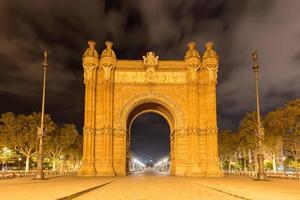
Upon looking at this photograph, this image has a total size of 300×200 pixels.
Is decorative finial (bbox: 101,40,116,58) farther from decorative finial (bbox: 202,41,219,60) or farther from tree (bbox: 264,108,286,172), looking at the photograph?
tree (bbox: 264,108,286,172)

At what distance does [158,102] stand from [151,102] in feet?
3.34

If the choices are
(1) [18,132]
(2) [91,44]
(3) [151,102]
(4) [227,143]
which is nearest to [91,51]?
(2) [91,44]

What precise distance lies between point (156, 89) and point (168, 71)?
2.65 meters

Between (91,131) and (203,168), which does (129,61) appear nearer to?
(91,131)

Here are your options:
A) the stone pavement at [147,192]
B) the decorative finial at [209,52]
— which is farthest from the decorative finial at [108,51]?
the stone pavement at [147,192]

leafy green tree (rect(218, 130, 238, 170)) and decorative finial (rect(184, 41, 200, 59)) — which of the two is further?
leafy green tree (rect(218, 130, 238, 170))

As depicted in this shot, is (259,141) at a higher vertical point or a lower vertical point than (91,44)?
lower

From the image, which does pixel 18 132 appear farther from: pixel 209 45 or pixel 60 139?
pixel 209 45

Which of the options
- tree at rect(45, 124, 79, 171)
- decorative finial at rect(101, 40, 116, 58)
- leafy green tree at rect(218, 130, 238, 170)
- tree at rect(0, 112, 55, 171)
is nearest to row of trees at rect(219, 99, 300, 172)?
leafy green tree at rect(218, 130, 238, 170)

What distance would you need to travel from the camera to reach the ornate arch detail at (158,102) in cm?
3953

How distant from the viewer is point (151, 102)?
40.8 metres

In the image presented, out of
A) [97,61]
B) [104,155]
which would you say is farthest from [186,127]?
[97,61]

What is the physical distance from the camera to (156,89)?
132ft

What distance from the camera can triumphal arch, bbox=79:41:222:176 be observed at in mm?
37844
